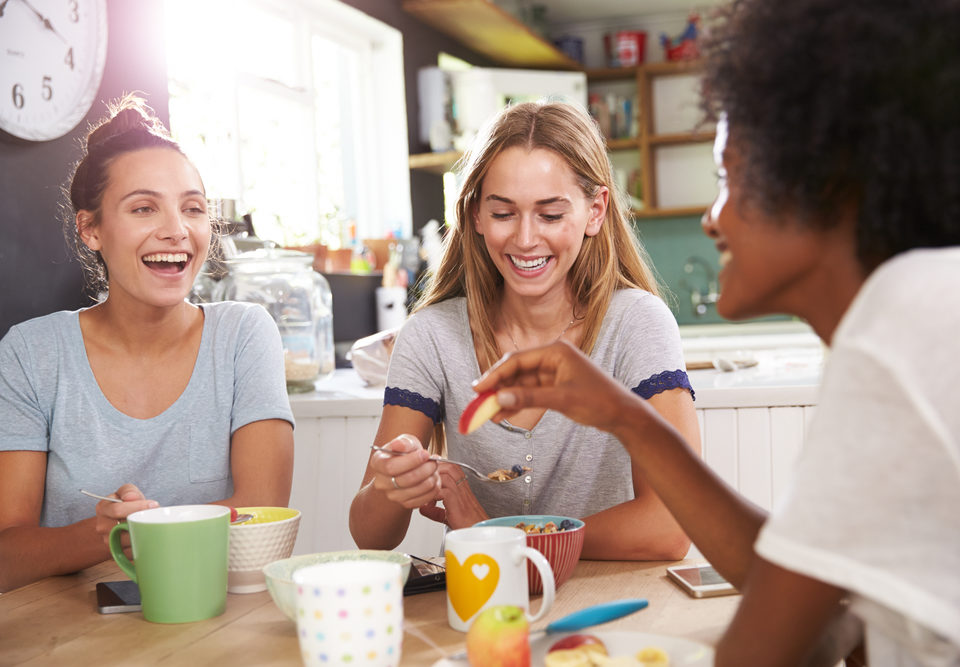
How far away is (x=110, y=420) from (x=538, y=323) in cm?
73

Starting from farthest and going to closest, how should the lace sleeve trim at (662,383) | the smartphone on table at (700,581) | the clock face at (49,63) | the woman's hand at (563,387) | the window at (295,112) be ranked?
the window at (295,112), the clock face at (49,63), the lace sleeve trim at (662,383), the smartphone on table at (700,581), the woman's hand at (563,387)

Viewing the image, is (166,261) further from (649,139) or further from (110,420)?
(649,139)

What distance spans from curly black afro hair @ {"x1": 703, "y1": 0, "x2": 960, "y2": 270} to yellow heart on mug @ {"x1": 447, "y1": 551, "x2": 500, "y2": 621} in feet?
1.36

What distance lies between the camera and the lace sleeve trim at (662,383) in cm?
142

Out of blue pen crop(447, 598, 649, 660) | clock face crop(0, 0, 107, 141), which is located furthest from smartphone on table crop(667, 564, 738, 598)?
clock face crop(0, 0, 107, 141)

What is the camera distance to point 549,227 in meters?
1.53

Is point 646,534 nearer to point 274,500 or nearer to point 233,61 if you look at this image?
point 274,500

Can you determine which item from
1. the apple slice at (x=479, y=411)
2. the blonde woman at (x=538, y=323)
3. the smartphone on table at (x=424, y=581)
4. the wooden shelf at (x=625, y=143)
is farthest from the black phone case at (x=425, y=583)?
the wooden shelf at (x=625, y=143)

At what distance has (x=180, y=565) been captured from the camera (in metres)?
0.95

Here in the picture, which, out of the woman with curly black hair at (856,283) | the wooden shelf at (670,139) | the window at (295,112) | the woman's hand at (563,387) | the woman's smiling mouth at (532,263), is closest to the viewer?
the woman with curly black hair at (856,283)

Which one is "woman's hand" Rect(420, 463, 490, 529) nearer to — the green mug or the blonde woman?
the blonde woman

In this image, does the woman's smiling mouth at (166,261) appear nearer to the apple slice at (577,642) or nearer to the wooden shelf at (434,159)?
the apple slice at (577,642)

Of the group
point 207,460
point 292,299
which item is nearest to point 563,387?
point 207,460

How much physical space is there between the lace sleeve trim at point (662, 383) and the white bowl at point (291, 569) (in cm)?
55
